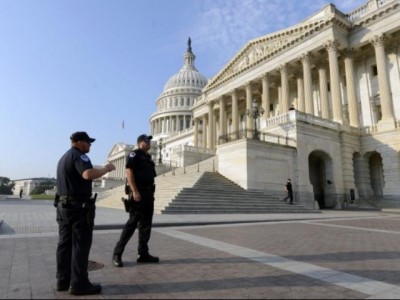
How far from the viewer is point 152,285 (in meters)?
4.10

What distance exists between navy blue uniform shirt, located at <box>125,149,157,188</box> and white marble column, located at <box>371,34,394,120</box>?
28.9m

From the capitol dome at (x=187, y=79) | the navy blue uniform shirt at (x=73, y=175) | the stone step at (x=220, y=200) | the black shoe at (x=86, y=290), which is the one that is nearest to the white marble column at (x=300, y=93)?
the stone step at (x=220, y=200)

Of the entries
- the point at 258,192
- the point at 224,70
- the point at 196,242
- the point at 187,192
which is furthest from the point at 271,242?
the point at 224,70

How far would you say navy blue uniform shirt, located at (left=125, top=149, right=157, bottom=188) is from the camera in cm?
545

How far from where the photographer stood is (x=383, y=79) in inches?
1130

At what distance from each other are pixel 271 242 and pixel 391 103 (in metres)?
27.8

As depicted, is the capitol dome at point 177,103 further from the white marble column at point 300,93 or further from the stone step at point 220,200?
the stone step at point 220,200

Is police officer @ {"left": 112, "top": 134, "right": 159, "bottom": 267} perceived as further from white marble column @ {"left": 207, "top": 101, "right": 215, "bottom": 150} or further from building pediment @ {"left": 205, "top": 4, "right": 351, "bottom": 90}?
white marble column @ {"left": 207, "top": 101, "right": 215, "bottom": 150}

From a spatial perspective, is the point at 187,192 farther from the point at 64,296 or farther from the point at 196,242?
the point at 64,296

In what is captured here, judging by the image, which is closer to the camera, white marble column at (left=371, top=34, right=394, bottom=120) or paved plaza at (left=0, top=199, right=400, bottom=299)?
paved plaza at (left=0, top=199, right=400, bottom=299)

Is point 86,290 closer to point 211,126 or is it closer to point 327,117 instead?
point 327,117

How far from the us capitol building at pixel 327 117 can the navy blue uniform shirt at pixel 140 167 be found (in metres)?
17.0

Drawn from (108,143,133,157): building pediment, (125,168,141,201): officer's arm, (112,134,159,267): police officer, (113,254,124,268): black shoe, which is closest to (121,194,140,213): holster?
(112,134,159,267): police officer

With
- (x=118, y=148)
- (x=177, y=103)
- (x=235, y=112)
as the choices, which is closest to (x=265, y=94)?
(x=235, y=112)
